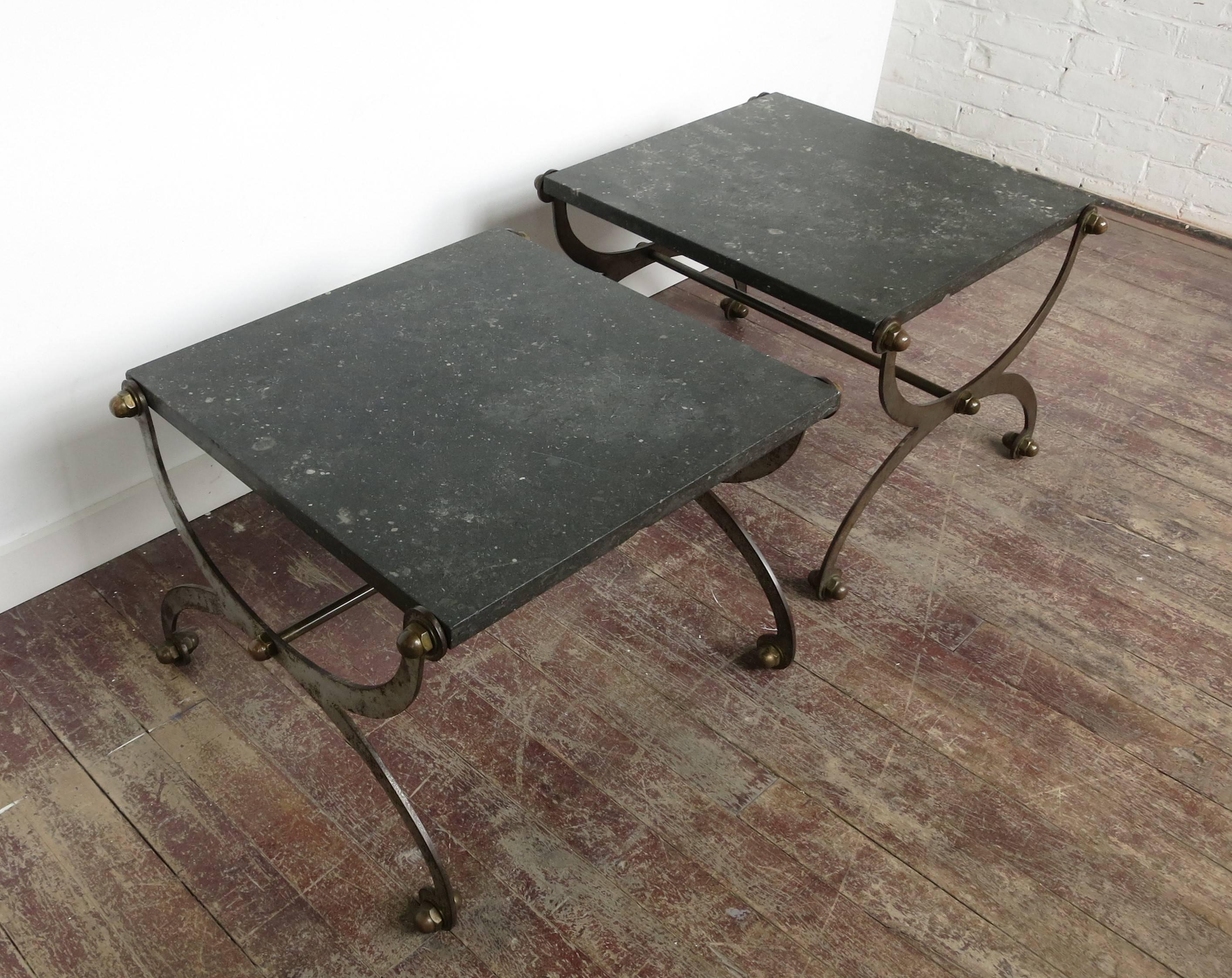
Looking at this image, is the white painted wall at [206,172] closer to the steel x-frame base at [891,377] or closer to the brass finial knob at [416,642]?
the steel x-frame base at [891,377]

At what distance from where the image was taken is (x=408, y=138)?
1.84 m

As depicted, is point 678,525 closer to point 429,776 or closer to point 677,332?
point 677,332

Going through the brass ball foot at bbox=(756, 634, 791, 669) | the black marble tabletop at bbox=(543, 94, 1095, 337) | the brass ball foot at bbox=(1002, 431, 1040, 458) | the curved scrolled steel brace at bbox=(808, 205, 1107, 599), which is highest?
the black marble tabletop at bbox=(543, 94, 1095, 337)

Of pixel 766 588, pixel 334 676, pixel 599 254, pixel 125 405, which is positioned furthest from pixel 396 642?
pixel 599 254

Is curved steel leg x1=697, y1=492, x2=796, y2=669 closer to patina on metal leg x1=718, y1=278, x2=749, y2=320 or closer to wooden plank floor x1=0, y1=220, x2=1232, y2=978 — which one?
wooden plank floor x1=0, y1=220, x2=1232, y2=978

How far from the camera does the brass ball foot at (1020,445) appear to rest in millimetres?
2088

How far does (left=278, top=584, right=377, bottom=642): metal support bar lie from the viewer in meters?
1.48

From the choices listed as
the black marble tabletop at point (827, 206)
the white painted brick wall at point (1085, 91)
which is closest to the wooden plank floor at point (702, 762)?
the black marble tabletop at point (827, 206)

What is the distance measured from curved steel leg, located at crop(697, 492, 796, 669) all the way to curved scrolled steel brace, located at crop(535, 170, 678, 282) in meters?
0.54

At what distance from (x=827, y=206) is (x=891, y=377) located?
367 mm

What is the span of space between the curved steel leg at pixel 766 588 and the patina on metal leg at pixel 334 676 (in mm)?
503

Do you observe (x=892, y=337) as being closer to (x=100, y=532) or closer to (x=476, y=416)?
(x=476, y=416)

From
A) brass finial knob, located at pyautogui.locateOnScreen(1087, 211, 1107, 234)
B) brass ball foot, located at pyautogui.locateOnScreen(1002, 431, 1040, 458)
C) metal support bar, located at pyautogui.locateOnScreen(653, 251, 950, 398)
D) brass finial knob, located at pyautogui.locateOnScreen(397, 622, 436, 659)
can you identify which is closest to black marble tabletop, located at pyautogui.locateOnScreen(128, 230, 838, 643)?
brass finial knob, located at pyautogui.locateOnScreen(397, 622, 436, 659)

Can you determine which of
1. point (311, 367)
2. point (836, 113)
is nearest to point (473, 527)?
point (311, 367)
